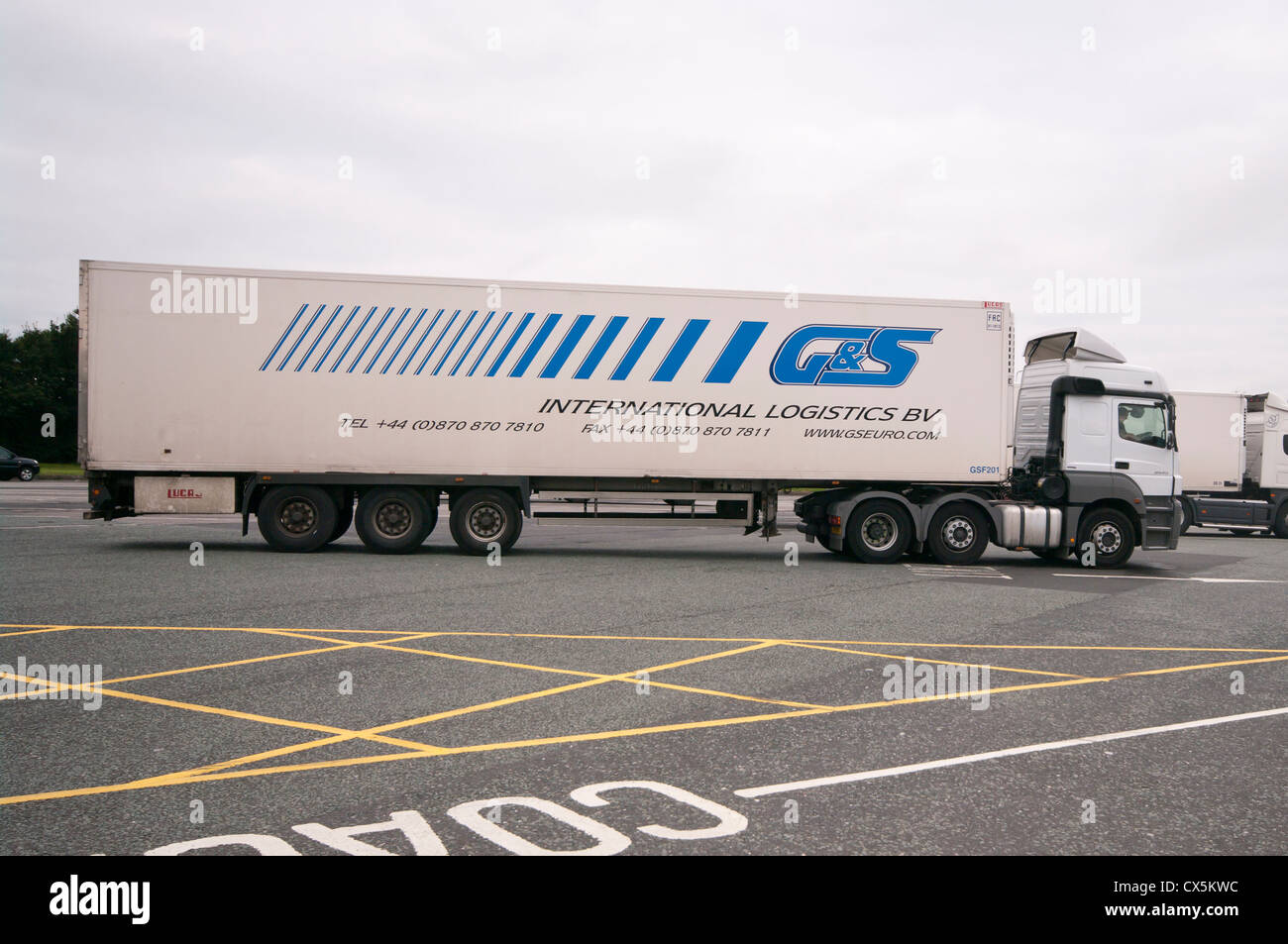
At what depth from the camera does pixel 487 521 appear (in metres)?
14.7

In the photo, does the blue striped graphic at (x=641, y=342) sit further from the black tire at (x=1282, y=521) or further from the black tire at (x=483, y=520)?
the black tire at (x=1282, y=521)

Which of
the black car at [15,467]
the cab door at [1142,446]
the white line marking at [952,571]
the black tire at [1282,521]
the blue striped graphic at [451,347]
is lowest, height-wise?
the white line marking at [952,571]

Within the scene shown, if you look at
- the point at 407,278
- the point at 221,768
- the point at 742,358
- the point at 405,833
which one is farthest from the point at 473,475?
the point at 405,833

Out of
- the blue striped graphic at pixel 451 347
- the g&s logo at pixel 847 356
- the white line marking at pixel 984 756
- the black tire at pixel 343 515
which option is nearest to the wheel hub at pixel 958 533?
the g&s logo at pixel 847 356

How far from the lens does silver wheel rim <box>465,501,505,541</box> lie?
579 inches

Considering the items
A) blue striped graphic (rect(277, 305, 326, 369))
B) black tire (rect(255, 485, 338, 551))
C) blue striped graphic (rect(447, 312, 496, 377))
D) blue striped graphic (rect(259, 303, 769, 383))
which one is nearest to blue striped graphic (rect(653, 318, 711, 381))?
blue striped graphic (rect(259, 303, 769, 383))

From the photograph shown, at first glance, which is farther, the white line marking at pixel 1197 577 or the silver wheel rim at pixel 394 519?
the silver wheel rim at pixel 394 519

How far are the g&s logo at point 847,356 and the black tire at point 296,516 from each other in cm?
763

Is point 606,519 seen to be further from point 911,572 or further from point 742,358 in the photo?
point 911,572

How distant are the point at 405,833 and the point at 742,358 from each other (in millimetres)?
11547

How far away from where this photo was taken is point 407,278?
14.1 metres

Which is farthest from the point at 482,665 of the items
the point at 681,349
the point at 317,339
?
the point at 317,339

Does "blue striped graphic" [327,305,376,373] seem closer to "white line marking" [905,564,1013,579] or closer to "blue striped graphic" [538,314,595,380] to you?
"blue striped graphic" [538,314,595,380]

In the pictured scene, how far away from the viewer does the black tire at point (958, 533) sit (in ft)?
48.6
